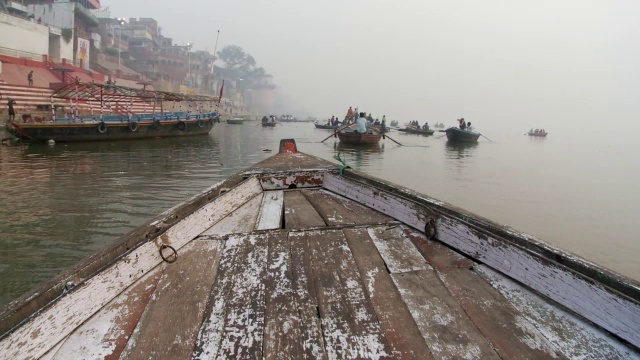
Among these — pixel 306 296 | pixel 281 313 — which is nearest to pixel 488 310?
pixel 306 296

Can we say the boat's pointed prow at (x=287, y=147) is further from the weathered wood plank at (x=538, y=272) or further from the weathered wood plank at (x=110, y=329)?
the weathered wood plank at (x=110, y=329)

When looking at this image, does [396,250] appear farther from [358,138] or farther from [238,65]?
[238,65]

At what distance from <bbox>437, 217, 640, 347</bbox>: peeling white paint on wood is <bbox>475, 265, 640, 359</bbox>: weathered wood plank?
4 centimetres

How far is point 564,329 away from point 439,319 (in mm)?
552

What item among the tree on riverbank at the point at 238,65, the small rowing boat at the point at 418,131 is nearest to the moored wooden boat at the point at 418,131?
the small rowing boat at the point at 418,131

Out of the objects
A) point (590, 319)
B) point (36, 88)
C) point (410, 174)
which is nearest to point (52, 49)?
point (36, 88)

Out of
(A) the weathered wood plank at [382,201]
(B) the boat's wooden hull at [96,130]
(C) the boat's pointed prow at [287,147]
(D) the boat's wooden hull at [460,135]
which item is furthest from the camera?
(D) the boat's wooden hull at [460,135]

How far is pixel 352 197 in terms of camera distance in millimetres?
3568

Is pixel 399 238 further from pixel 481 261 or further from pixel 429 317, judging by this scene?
pixel 429 317

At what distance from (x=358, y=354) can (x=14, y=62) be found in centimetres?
3509

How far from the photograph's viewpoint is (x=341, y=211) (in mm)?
3219

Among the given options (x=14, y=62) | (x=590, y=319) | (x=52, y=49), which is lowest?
(x=590, y=319)

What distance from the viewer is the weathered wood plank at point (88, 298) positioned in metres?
1.40

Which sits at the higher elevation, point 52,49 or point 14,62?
point 52,49
